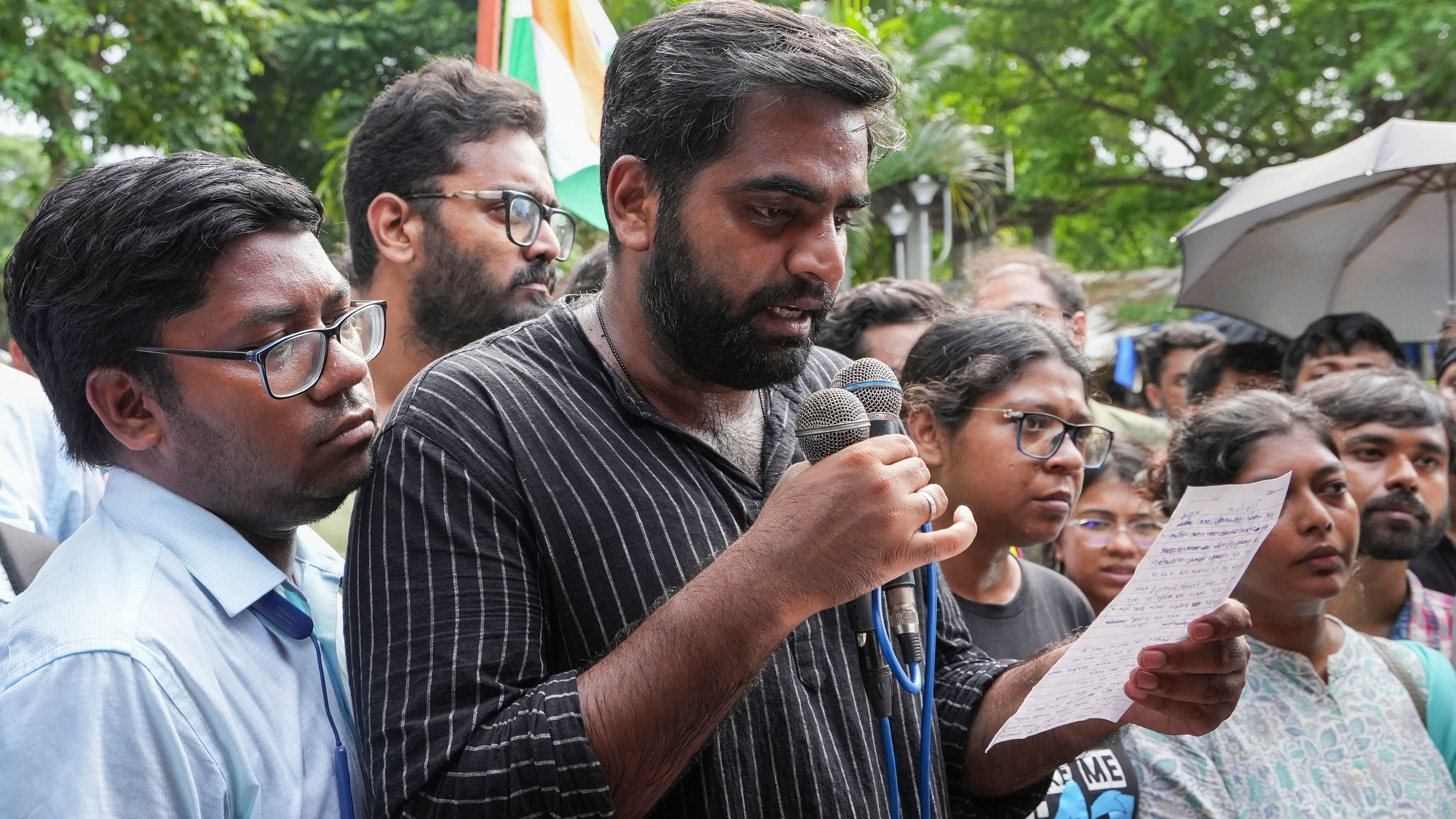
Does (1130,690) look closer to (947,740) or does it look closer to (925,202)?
(947,740)

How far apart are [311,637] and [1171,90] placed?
590 inches

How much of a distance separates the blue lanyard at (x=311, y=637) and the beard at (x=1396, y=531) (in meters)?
3.22

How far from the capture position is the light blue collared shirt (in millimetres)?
1632

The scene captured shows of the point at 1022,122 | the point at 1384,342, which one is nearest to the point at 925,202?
the point at 1022,122

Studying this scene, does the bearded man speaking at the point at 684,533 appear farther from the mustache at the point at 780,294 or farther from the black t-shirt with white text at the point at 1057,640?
the black t-shirt with white text at the point at 1057,640

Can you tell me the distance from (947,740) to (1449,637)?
2.40m

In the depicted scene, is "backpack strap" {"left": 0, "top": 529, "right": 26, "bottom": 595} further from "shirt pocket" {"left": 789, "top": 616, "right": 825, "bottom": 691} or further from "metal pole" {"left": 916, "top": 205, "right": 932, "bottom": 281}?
"metal pole" {"left": 916, "top": 205, "right": 932, "bottom": 281}

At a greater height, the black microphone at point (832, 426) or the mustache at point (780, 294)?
the mustache at point (780, 294)

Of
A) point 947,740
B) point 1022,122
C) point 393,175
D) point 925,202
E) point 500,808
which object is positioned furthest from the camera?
point 1022,122

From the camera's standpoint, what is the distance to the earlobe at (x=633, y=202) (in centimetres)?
211

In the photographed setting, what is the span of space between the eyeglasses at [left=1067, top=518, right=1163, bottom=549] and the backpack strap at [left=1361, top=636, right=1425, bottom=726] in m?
0.82

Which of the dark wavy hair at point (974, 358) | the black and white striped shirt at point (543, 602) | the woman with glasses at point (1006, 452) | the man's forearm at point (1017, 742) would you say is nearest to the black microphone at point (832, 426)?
the black and white striped shirt at point (543, 602)

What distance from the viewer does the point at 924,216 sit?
1596 centimetres

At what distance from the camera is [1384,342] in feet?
17.4
